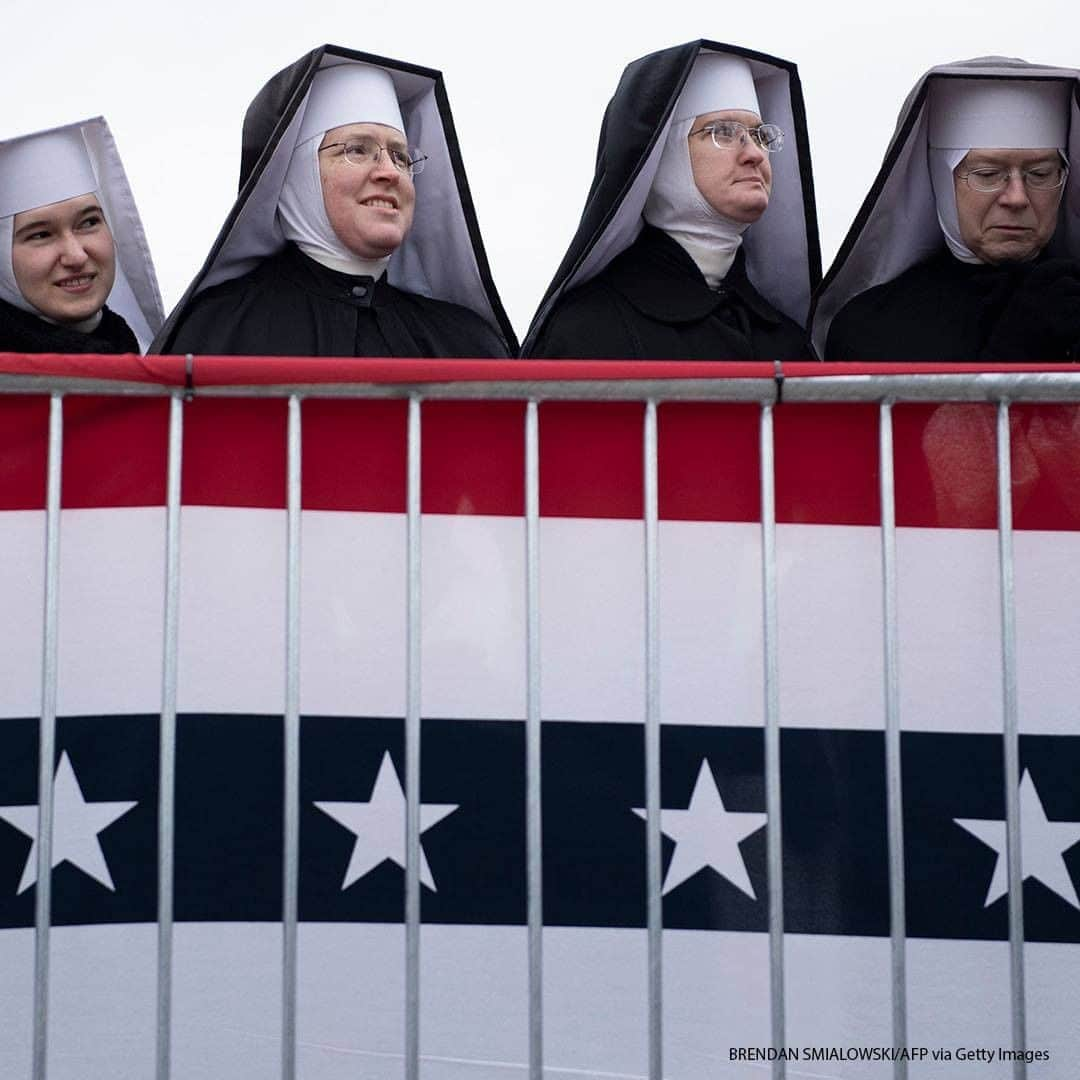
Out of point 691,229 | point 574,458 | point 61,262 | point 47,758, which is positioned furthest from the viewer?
point 691,229

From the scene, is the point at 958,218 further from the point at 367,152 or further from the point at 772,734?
the point at 772,734

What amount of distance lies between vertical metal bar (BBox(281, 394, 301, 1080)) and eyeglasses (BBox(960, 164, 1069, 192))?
89.7 inches

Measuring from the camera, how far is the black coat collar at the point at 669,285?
4207mm

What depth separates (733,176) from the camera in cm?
430

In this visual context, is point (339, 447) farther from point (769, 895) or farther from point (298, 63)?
point (298, 63)

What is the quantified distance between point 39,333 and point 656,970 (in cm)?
230

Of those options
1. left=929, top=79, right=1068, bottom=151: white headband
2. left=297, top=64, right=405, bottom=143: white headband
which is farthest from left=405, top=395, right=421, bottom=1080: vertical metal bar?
left=929, top=79, right=1068, bottom=151: white headband

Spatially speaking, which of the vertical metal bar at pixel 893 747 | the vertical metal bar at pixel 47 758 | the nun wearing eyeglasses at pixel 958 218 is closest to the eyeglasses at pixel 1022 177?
the nun wearing eyeglasses at pixel 958 218

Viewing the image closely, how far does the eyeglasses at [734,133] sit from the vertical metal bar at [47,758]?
7.07 ft

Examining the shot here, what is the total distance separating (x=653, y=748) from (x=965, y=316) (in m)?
1.93

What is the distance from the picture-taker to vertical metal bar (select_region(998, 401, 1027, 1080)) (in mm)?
2719

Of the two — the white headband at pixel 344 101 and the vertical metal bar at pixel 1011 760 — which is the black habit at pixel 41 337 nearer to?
the white headband at pixel 344 101

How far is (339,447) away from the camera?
2.79 m

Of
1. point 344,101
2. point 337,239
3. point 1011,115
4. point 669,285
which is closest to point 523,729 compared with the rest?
point 669,285
